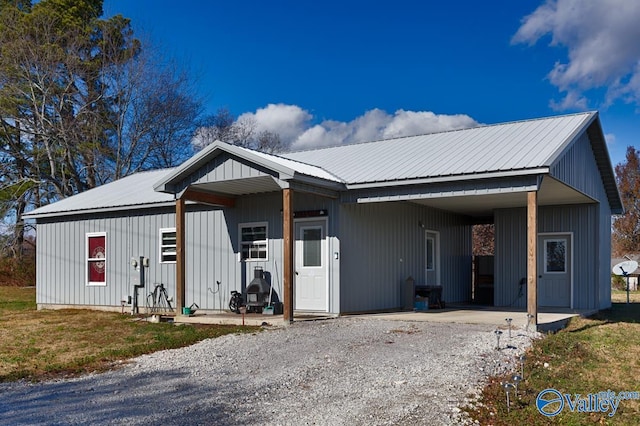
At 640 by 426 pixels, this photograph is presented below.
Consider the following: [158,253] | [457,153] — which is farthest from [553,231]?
[158,253]

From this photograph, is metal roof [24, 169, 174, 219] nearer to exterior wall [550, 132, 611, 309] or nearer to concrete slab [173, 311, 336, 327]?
concrete slab [173, 311, 336, 327]

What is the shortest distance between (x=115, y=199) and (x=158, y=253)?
8.00ft

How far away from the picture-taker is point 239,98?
1406 inches

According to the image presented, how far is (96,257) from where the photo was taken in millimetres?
16484

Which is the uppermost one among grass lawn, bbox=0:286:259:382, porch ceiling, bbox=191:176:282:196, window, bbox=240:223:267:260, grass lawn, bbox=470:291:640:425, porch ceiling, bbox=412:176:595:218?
porch ceiling, bbox=191:176:282:196

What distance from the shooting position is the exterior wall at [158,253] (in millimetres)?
13367

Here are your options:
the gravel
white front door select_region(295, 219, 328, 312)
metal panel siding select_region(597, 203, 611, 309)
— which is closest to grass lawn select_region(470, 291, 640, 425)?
the gravel

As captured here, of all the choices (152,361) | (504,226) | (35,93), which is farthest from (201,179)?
(35,93)

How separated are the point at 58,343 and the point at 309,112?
33431 millimetres

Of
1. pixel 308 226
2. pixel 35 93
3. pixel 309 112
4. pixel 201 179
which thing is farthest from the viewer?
pixel 309 112

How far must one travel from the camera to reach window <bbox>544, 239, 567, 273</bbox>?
15359 millimetres

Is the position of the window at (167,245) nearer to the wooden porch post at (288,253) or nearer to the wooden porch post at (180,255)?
the wooden porch post at (180,255)

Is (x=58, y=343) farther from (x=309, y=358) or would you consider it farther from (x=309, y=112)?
(x=309, y=112)

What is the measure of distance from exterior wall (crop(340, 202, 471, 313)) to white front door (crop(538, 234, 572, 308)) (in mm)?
2572
